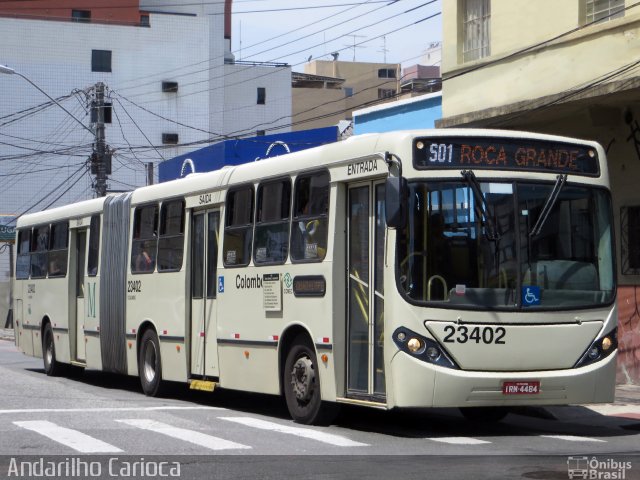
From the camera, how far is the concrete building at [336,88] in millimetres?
81312

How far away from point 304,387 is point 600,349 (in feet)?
10.3

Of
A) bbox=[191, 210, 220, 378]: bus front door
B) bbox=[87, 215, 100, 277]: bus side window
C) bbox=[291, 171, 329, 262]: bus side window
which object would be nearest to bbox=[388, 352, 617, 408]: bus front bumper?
bbox=[291, 171, 329, 262]: bus side window

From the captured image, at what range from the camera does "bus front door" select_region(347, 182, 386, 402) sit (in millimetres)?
12227

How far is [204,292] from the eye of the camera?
53.2 feet

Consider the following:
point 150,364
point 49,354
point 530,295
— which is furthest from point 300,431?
point 49,354

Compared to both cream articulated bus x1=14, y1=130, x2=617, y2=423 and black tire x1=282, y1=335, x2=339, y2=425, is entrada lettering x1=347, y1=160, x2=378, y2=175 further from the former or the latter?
black tire x1=282, y1=335, x2=339, y2=425

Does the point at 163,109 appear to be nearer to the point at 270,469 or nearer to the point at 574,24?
the point at 574,24

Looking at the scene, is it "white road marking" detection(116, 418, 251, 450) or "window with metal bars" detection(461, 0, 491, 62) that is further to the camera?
"window with metal bars" detection(461, 0, 491, 62)

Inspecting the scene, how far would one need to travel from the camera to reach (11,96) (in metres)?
64.5

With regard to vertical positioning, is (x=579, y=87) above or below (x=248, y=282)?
above

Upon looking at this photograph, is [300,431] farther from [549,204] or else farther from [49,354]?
[49,354]

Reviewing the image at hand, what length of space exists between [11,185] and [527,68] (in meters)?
49.6

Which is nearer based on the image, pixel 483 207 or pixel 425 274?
pixel 425 274

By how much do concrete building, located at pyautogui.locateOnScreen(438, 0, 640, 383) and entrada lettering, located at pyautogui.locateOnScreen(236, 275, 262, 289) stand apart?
583cm
